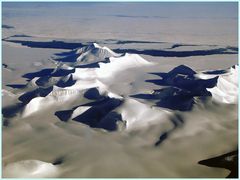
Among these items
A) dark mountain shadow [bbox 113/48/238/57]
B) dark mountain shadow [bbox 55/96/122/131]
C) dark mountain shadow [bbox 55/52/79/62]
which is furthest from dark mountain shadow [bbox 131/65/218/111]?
dark mountain shadow [bbox 113/48/238/57]

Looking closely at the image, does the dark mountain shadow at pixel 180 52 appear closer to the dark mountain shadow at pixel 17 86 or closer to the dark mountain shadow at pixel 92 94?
the dark mountain shadow at pixel 17 86

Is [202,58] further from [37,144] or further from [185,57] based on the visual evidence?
[37,144]

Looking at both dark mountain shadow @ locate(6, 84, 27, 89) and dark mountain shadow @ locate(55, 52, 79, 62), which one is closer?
dark mountain shadow @ locate(6, 84, 27, 89)

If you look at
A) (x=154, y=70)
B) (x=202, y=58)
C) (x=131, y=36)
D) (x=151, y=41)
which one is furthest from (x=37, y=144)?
(x=131, y=36)

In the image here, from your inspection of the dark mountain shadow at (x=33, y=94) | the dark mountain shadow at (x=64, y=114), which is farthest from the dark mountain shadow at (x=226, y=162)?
the dark mountain shadow at (x=33, y=94)

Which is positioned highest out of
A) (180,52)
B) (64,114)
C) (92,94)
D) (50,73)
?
(92,94)

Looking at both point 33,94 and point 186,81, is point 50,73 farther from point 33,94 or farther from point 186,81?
point 186,81

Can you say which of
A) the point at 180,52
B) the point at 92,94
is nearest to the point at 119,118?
the point at 92,94

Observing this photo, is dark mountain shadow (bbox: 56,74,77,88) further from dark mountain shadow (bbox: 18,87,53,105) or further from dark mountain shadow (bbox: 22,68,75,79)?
dark mountain shadow (bbox: 18,87,53,105)
